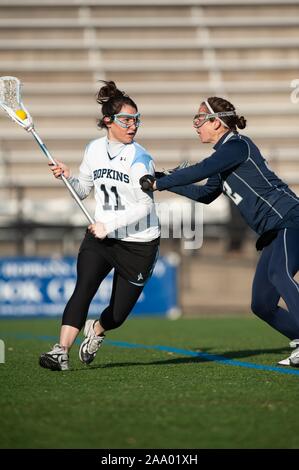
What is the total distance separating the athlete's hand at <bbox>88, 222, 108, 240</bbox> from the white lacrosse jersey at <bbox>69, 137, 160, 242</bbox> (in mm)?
33

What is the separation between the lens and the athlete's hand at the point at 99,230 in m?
5.89

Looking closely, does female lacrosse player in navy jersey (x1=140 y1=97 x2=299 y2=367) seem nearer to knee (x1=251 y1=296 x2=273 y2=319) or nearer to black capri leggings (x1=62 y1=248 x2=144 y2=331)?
knee (x1=251 y1=296 x2=273 y2=319)

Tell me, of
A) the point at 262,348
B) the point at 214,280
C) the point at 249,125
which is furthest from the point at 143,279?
the point at 249,125

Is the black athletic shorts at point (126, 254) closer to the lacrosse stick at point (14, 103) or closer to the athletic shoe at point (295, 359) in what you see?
the athletic shoe at point (295, 359)

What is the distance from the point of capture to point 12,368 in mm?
6445

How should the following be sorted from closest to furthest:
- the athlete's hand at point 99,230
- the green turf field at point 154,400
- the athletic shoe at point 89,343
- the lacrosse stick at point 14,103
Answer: the green turf field at point 154,400 → the athlete's hand at point 99,230 → the athletic shoe at point 89,343 → the lacrosse stick at point 14,103

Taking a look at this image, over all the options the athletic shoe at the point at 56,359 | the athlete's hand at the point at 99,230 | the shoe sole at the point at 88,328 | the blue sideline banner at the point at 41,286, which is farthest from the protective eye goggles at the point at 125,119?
the blue sideline banner at the point at 41,286

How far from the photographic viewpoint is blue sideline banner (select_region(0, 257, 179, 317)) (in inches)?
586

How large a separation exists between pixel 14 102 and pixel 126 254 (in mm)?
1689

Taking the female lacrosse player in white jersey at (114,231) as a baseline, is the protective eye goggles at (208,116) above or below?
above

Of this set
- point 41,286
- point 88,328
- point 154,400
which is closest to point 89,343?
point 88,328

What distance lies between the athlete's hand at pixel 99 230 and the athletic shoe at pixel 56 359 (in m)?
0.77

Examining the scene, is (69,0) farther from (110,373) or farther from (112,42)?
(110,373)

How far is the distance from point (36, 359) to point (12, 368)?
747 millimetres
